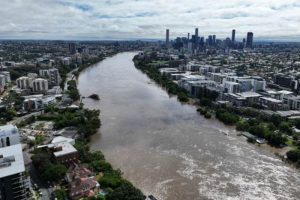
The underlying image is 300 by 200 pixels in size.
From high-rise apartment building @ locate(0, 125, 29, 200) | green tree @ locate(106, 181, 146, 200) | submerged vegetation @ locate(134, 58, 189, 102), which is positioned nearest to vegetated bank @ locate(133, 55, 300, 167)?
submerged vegetation @ locate(134, 58, 189, 102)

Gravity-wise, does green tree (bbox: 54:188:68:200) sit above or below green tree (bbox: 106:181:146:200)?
below

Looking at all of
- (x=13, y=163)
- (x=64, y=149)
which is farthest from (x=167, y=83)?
(x=13, y=163)

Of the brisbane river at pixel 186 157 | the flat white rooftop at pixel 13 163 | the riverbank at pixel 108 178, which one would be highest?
the flat white rooftop at pixel 13 163

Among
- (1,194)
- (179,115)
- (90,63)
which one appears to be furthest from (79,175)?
(90,63)

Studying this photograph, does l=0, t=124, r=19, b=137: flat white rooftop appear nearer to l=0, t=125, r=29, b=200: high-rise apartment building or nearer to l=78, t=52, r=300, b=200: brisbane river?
l=0, t=125, r=29, b=200: high-rise apartment building

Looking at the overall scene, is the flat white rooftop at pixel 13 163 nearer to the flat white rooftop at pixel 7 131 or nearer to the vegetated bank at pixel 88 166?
the vegetated bank at pixel 88 166

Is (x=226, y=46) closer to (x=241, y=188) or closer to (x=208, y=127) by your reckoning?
(x=208, y=127)

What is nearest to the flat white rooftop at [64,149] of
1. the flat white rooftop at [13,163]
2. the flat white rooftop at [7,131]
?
the flat white rooftop at [7,131]

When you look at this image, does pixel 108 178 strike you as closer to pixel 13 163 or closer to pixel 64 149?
pixel 64 149

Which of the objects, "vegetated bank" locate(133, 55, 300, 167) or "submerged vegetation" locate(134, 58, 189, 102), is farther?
"submerged vegetation" locate(134, 58, 189, 102)
